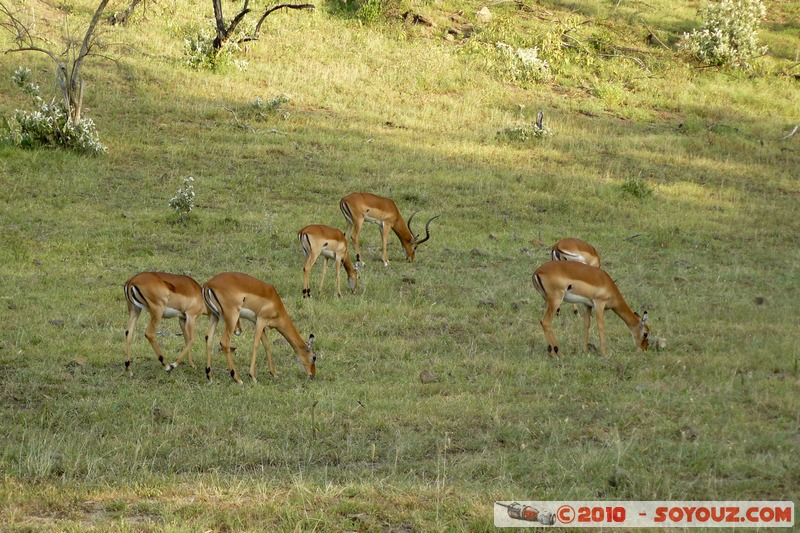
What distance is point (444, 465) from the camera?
5723mm

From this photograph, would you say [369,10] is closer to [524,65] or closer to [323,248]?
[524,65]

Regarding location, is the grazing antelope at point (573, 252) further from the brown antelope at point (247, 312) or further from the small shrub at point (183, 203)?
the small shrub at point (183, 203)

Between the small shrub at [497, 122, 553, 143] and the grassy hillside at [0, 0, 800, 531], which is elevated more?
the small shrub at [497, 122, 553, 143]

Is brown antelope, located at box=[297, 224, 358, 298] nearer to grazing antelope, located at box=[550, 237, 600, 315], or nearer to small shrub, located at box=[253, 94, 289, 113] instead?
grazing antelope, located at box=[550, 237, 600, 315]

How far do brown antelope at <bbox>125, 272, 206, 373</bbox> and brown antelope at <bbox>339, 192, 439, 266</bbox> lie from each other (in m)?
4.17

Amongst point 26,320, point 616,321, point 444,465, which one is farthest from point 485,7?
point 444,465

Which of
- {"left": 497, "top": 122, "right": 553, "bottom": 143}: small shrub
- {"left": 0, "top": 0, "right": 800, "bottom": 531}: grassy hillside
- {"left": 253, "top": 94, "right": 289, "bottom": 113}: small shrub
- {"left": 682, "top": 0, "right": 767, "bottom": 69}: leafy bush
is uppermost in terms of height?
{"left": 682, "top": 0, "right": 767, "bottom": 69}: leafy bush

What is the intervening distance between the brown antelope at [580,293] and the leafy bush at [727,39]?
53.7 feet

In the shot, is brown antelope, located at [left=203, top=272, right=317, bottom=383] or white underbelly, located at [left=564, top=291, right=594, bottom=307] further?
white underbelly, located at [left=564, top=291, right=594, bottom=307]

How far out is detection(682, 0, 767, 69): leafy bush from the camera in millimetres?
23344

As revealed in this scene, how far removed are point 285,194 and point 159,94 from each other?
5186 millimetres

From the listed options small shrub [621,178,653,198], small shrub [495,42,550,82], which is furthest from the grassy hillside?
small shrub [495,42,550,82]

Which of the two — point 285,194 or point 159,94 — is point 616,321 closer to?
point 285,194

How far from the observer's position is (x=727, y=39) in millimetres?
23484
